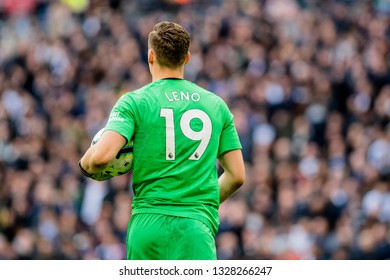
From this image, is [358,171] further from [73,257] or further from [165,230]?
[165,230]

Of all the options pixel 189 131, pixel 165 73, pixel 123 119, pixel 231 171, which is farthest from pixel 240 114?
pixel 123 119

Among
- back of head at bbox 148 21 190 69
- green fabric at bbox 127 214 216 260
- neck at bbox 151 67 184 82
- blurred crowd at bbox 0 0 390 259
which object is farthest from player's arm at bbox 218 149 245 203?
A: blurred crowd at bbox 0 0 390 259

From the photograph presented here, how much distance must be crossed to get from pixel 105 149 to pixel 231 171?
2.80 feet

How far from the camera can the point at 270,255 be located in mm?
15320

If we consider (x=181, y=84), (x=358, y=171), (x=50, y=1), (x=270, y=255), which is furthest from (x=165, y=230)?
(x=50, y=1)

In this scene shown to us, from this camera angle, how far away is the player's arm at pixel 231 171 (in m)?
7.24

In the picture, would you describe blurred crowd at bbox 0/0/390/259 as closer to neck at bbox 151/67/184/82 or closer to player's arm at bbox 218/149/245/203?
player's arm at bbox 218/149/245/203

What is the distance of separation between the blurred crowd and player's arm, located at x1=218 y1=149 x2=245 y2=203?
7.73 metres

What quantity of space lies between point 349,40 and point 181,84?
44.1ft

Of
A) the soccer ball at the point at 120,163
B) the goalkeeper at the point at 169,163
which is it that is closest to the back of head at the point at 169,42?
the goalkeeper at the point at 169,163

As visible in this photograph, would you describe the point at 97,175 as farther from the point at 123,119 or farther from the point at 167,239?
the point at 167,239

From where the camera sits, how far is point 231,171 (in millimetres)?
7266

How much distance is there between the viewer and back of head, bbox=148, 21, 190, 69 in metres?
7.00

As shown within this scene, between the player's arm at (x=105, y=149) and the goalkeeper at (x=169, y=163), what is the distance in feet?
0.18
